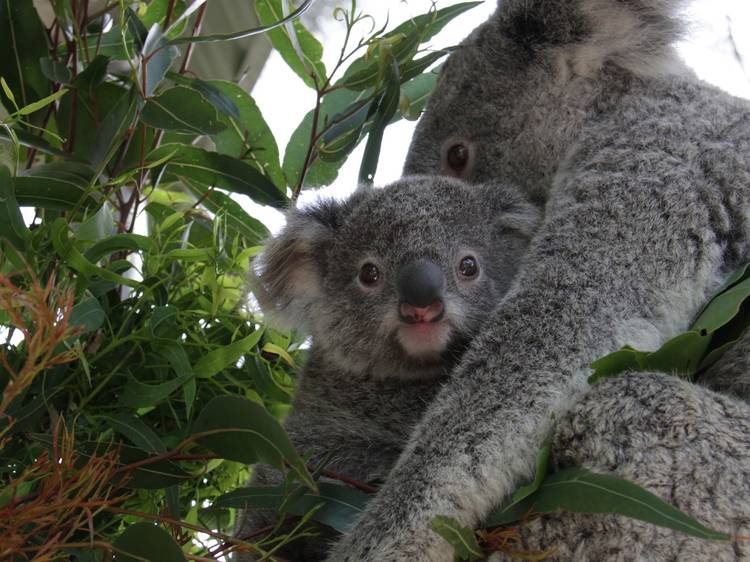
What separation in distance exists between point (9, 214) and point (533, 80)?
1.39m

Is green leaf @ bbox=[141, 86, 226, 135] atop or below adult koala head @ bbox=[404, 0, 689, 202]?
atop

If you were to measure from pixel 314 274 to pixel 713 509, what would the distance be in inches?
46.7

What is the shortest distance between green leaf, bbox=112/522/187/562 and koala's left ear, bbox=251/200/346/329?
0.94 meters

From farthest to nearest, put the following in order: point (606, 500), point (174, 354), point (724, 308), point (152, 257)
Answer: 1. point (152, 257)
2. point (174, 354)
3. point (724, 308)
4. point (606, 500)

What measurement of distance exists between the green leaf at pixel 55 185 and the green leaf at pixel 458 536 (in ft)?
3.41

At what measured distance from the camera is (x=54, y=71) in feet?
6.79

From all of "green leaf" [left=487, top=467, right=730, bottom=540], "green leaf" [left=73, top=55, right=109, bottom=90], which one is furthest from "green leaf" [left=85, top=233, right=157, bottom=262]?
"green leaf" [left=487, top=467, right=730, bottom=540]

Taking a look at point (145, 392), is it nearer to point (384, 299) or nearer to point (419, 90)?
point (384, 299)

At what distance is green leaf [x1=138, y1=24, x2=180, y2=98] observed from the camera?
1.95m

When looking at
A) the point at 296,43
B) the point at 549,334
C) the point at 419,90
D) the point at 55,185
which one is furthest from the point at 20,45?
the point at 549,334

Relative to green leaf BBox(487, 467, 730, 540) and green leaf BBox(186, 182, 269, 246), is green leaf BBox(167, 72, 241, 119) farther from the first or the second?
green leaf BBox(487, 467, 730, 540)

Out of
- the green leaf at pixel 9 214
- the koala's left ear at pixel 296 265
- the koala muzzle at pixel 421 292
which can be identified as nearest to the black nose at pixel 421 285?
the koala muzzle at pixel 421 292

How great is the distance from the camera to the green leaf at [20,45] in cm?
216

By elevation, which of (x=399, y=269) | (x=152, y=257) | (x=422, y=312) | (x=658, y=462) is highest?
(x=152, y=257)
